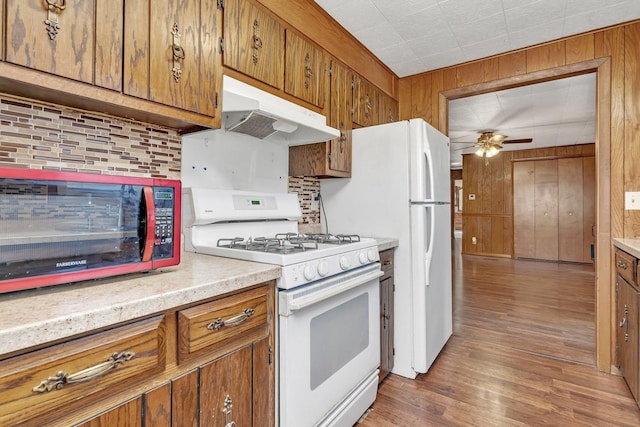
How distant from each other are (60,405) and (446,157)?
2.63 metres

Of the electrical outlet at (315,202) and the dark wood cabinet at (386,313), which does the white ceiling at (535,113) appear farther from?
the dark wood cabinet at (386,313)

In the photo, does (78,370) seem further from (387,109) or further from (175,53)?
(387,109)

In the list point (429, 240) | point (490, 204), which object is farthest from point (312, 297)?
point (490, 204)

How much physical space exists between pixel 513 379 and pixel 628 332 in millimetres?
699

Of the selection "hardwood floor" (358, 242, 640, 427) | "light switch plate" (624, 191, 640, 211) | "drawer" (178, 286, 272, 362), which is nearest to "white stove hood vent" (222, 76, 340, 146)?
"drawer" (178, 286, 272, 362)

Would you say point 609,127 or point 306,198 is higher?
point 609,127

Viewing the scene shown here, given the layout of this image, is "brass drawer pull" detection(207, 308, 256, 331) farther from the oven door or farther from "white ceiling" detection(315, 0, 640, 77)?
Result: "white ceiling" detection(315, 0, 640, 77)

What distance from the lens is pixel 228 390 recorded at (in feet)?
3.57

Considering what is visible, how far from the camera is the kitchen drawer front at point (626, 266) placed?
1.80 meters

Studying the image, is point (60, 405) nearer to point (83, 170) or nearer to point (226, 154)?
point (83, 170)

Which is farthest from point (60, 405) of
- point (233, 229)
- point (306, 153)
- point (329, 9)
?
point (329, 9)

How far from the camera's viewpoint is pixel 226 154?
1.86 metres

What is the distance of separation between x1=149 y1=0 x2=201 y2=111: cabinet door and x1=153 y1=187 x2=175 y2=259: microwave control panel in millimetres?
394

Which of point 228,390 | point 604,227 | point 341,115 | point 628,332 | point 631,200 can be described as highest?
point 341,115
